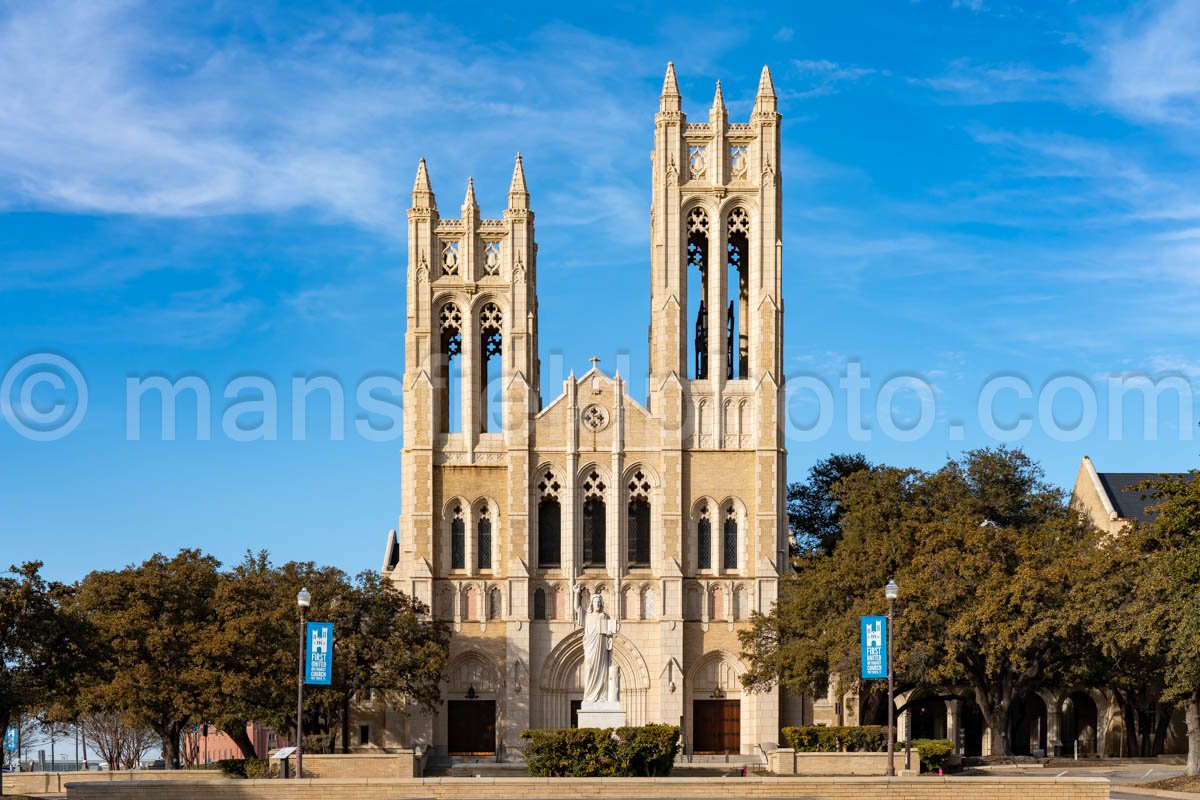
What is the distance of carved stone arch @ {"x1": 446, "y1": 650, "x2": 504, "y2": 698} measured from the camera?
70438 millimetres

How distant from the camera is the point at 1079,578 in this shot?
5525 centimetres

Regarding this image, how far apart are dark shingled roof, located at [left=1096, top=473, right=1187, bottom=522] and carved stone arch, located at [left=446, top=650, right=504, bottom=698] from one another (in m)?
30.4

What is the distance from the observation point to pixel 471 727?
70.4 meters

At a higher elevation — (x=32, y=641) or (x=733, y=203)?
(x=733, y=203)

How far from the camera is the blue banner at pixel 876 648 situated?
4584 cm

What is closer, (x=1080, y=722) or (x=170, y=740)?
(x=170, y=740)

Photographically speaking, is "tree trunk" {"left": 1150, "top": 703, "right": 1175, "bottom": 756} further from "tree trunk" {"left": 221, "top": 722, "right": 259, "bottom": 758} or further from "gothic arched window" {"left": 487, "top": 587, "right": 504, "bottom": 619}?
"tree trunk" {"left": 221, "top": 722, "right": 259, "bottom": 758}

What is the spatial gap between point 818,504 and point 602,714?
122ft

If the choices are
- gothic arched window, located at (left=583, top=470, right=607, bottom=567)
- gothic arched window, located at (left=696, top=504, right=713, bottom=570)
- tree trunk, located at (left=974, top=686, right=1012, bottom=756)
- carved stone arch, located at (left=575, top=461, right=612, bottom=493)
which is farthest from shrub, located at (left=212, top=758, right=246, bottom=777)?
tree trunk, located at (left=974, top=686, right=1012, bottom=756)

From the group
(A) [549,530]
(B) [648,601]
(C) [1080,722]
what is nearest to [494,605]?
(A) [549,530]

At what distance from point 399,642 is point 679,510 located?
13.5 metres

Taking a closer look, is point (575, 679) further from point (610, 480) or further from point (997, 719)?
point (997, 719)

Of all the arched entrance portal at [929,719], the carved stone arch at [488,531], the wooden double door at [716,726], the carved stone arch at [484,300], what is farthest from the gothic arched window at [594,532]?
the arched entrance portal at [929,719]

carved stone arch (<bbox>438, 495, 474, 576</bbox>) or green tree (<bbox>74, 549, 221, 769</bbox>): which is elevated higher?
carved stone arch (<bbox>438, 495, 474, 576</bbox>)
